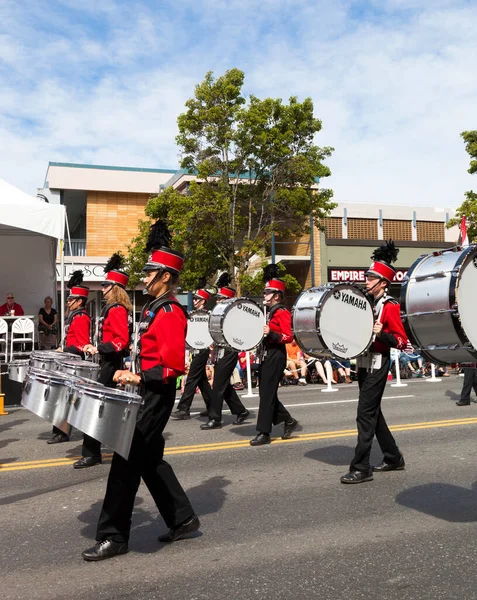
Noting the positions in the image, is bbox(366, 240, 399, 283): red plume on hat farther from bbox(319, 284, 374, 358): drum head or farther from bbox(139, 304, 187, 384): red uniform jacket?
bbox(139, 304, 187, 384): red uniform jacket

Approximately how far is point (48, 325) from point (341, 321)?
10768 millimetres

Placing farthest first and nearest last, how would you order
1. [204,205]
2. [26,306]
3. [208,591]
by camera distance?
[204,205]
[26,306]
[208,591]

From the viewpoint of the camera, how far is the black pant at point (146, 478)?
14.2 ft

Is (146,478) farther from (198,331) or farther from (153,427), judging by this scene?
(198,331)

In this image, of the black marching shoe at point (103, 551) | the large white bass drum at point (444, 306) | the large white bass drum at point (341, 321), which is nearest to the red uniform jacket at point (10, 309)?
the large white bass drum at point (341, 321)

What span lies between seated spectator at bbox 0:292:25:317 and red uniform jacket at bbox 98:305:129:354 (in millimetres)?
8514

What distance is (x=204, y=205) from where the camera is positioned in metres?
23.2

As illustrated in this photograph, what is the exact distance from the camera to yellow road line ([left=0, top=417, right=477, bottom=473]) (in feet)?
24.1

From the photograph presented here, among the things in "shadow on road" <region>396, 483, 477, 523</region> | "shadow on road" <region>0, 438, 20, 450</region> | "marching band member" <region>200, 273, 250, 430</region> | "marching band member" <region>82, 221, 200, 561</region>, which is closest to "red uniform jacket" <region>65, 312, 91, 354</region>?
"shadow on road" <region>0, 438, 20, 450</region>

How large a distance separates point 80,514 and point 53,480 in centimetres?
133

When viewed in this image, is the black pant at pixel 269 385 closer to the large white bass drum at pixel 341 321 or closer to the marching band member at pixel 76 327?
the large white bass drum at pixel 341 321

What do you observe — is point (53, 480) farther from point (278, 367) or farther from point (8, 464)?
point (278, 367)

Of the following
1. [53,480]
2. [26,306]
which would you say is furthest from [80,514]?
[26,306]

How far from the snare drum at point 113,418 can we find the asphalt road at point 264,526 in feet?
2.71
